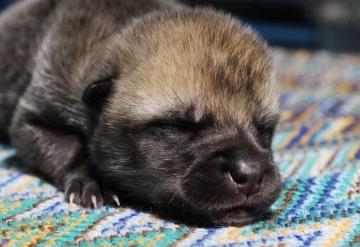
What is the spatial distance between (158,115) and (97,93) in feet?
1.46

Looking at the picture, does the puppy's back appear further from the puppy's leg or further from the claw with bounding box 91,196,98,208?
the claw with bounding box 91,196,98,208

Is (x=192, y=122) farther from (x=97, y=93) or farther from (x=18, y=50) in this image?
(x=18, y=50)

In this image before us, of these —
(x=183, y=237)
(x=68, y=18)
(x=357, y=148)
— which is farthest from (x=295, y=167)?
(x=68, y=18)

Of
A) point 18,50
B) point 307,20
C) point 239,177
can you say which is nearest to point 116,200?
point 239,177

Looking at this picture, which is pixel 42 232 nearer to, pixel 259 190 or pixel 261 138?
pixel 259 190

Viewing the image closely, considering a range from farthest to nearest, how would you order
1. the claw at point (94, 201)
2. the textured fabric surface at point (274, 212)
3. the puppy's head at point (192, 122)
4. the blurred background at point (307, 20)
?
the blurred background at point (307, 20) → the claw at point (94, 201) → the puppy's head at point (192, 122) → the textured fabric surface at point (274, 212)

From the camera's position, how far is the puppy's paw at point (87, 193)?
9.55 ft

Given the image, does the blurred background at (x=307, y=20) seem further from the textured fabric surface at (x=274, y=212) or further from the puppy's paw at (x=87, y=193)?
the puppy's paw at (x=87, y=193)

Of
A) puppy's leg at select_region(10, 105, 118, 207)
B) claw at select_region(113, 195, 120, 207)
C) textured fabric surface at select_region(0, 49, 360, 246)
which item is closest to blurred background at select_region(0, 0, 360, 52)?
textured fabric surface at select_region(0, 49, 360, 246)

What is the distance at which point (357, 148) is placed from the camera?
155 inches

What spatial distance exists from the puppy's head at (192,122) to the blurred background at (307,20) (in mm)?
7143

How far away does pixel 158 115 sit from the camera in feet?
9.00

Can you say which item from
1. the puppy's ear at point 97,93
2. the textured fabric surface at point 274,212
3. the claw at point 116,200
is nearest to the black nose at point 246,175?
the textured fabric surface at point 274,212

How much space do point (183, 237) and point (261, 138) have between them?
27.1 inches
